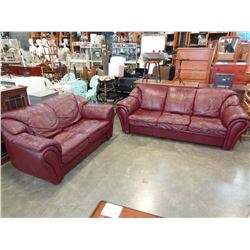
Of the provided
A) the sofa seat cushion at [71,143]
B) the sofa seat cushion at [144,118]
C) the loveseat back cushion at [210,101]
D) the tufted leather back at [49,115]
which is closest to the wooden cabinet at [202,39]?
the loveseat back cushion at [210,101]

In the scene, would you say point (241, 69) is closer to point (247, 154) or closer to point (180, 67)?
point (180, 67)

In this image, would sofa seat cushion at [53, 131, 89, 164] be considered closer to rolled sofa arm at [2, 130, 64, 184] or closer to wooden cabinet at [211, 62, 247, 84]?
rolled sofa arm at [2, 130, 64, 184]

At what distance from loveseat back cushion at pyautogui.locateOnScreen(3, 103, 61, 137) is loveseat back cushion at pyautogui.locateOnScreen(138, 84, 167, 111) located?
1728 millimetres

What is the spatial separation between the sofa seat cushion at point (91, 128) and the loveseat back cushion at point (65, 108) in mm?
100

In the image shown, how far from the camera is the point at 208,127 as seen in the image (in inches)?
112

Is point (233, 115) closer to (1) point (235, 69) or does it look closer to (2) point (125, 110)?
(1) point (235, 69)

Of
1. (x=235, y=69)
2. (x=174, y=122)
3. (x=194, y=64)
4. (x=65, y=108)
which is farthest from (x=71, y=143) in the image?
(x=235, y=69)

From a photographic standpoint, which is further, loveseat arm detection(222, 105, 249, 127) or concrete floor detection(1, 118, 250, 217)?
loveseat arm detection(222, 105, 249, 127)

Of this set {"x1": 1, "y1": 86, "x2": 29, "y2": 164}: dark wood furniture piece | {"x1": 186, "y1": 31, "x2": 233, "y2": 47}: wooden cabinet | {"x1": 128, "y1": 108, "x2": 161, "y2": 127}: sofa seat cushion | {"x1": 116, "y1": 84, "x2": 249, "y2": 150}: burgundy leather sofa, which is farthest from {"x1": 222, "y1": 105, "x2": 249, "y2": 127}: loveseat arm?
{"x1": 186, "y1": 31, "x2": 233, "y2": 47}: wooden cabinet

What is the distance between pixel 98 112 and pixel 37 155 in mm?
1371

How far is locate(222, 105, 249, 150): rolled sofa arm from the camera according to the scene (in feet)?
8.69

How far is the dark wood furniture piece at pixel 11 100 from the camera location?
8.39 ft
